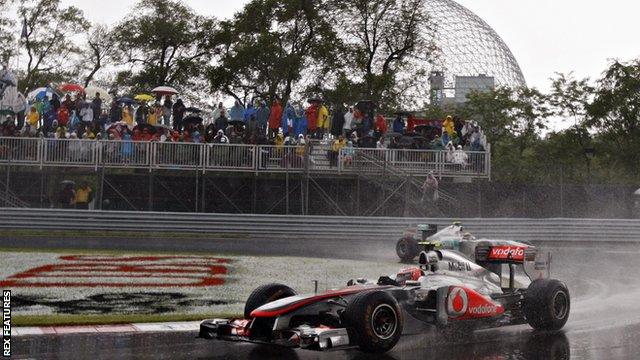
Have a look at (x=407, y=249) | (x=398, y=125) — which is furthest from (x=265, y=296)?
(x=398, y=125)

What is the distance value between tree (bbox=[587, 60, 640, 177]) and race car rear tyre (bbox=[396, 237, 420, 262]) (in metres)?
28.1

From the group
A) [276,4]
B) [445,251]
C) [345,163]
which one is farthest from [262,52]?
[445,251]

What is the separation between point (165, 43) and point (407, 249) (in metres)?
30.9

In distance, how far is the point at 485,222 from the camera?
89.3 feet

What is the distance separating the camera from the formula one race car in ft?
33.2

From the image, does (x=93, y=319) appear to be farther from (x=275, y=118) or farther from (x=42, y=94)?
(x=42, y=94)

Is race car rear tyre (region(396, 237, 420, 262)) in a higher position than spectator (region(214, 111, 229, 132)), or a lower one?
lower

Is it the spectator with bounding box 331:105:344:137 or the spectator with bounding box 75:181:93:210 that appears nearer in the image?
the spectator with bounding box 75:181:93:210

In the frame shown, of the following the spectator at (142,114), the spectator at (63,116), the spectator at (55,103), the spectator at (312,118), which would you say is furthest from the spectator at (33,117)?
the spectator at (312,118)

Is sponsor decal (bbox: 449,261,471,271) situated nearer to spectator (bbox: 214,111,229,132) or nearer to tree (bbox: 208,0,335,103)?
spectator (bbox: 214,111,229,132)

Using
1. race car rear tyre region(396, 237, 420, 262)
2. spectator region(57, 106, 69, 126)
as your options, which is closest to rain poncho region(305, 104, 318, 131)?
spectator region(57, 106, 69, 126)

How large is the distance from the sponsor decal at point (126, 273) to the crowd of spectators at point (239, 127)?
8.16 m

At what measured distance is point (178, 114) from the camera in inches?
1201

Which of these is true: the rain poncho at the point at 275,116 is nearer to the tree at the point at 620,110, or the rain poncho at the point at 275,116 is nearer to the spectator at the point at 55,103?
the spectator at the point at 55,103
